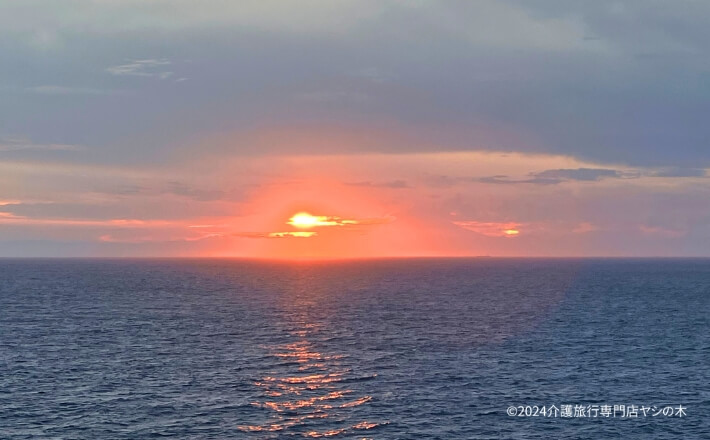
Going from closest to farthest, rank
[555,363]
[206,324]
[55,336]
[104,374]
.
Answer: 1. [104,374]
2. [555,363]
3. [55,336]
4. [206,324]

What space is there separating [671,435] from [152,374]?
5980 centimetres

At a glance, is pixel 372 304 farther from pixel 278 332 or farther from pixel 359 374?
pixel 359 374

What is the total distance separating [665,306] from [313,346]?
10707cm

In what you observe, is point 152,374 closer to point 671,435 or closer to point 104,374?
point 104,374

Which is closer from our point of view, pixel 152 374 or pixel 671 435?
pixel 671 435

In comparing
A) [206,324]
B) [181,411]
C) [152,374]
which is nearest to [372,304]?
[206,324]

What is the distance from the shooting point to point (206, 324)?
138 m

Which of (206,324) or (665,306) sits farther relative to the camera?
(665,306)

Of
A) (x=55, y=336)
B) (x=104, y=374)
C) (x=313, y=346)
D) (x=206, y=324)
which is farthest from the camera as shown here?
(x=206, y=324)

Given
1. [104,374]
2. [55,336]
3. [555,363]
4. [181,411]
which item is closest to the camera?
[181,411]

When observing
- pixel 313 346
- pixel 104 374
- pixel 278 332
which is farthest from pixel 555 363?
pixel 104 374

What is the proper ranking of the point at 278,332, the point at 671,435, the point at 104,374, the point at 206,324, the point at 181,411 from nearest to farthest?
1. the point at 671,435
2. the point at 181,411
3. the point at 104,374
4. the point at 278,332
5. the point at 206,324

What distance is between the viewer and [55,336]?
119562 millimetres

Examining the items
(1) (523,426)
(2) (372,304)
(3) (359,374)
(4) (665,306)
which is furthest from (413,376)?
(4) (665,306)
